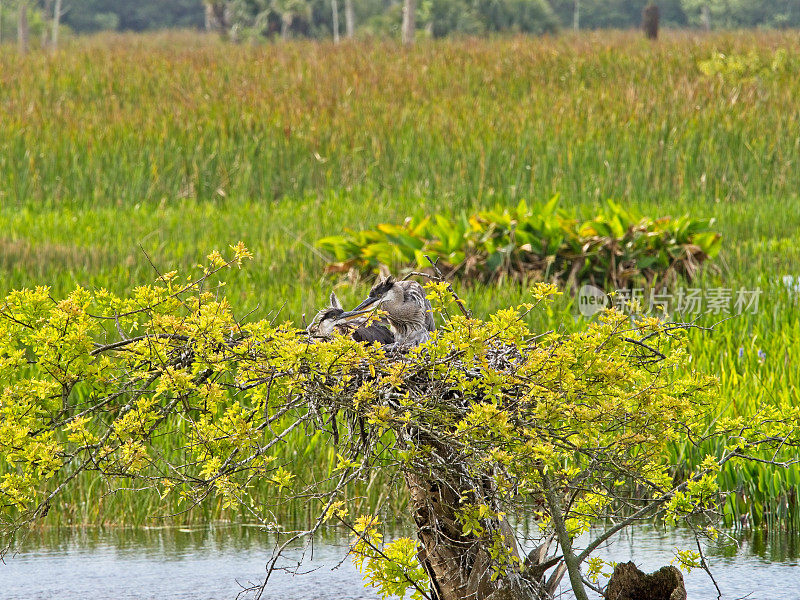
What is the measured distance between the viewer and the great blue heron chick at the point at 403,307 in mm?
3070

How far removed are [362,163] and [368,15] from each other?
133 ft

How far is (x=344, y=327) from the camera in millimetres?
3002

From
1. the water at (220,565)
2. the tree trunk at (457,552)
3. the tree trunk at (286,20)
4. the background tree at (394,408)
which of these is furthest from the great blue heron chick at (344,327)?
the tree trunk at (286,20)

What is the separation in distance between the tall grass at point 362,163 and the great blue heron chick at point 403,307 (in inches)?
72.3

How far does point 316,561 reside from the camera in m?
3.96

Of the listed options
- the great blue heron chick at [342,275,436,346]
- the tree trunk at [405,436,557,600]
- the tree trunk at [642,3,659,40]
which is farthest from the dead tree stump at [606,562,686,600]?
the tree trunk at [642,3,659,40]

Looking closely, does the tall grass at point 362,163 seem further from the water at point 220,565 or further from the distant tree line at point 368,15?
the distant tree line at point 368,15

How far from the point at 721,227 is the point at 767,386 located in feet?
16.2

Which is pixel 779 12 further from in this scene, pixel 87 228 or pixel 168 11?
pixel 87 228

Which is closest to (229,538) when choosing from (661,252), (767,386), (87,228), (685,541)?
(685,541)

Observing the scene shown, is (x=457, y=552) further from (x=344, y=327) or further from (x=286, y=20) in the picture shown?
(x=286, y=20)

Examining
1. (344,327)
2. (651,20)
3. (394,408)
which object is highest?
(651,20)

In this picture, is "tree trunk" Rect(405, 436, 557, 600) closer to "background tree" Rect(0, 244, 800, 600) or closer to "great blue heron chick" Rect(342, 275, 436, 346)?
"background tree" Rect(0, 244, 800, 600)

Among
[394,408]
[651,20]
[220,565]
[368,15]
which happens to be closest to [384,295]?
[394,408]
